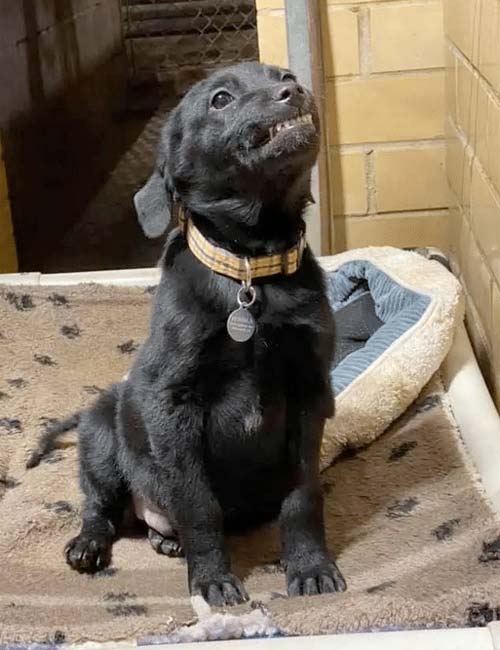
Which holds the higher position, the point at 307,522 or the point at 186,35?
the point at 186,35

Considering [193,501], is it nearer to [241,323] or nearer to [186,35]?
[241,323]

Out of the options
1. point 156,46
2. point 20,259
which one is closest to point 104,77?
point 156,46

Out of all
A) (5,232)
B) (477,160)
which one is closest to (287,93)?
(477,160)

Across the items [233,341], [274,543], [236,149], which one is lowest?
[274,543]

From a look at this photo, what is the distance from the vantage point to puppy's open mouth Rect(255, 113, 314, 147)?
4.10 ft

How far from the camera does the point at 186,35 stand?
3.14m

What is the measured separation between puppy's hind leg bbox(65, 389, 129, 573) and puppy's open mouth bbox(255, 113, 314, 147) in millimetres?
560

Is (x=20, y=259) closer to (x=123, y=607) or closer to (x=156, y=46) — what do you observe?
(x=156, y=46)

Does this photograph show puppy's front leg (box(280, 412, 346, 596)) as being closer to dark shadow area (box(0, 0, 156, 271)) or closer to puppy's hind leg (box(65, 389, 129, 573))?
puppy's hind leg (box(65, 389, 129, 573))

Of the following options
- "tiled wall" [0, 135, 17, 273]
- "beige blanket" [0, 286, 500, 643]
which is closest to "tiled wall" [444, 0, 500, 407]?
"beige blanket" [0, 286, 500, 643]

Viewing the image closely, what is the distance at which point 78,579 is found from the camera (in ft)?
4.82

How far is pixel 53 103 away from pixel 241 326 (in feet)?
7.52

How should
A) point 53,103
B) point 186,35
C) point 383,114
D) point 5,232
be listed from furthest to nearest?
point 53,103
point 186,35
point 5,232
point 383,114

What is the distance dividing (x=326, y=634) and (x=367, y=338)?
100 cm
